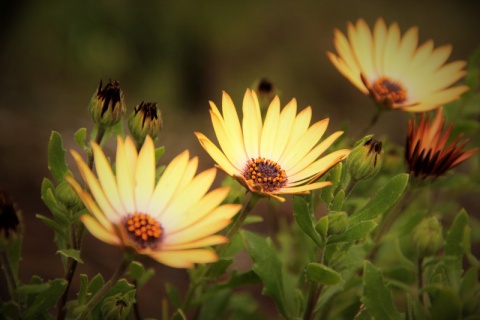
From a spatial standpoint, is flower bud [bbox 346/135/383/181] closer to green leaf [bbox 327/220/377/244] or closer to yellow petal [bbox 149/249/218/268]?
green leaf [bbox 327/220/377/244]

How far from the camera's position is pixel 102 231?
727 millimetres

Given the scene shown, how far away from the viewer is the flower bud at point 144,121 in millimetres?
995

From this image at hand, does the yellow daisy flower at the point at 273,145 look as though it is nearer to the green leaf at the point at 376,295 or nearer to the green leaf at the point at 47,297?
the green leaf at the point at 376,295

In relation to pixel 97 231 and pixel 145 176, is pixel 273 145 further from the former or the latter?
pixel 97 231

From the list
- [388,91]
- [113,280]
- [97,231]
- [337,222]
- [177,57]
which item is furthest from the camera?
[177,57]

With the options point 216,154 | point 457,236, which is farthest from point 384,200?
point 216,154

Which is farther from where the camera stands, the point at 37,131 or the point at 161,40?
the point at 161,40

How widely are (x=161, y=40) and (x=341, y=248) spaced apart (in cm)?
224

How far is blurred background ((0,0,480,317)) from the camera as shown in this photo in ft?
9.37

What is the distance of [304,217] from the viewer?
95cm

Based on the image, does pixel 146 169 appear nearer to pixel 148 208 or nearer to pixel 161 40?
pixel 148 208

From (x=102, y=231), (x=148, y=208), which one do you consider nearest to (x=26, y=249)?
(x=148, y=208)

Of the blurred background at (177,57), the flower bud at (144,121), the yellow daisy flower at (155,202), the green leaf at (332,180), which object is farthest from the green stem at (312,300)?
the blurred background at (177,57)

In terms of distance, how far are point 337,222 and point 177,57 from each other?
2.32 m
